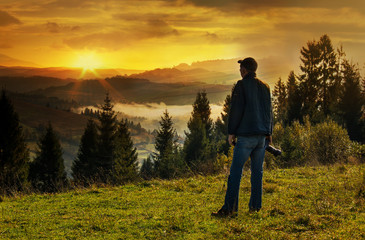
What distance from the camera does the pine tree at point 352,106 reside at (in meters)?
39.9

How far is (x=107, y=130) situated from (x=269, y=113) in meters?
64.4

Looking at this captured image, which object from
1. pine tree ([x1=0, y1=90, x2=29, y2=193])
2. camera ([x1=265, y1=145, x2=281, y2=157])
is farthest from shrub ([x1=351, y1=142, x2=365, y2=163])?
pine tree ([x1=0, y1=90, x2=29, y2=193])

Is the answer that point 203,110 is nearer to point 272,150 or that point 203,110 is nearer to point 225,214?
point 272,150

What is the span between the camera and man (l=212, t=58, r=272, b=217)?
629 cm

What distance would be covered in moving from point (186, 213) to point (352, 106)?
132ft

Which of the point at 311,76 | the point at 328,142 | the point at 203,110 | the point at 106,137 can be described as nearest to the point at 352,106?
the point at 311,76

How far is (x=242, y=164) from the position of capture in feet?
20.9

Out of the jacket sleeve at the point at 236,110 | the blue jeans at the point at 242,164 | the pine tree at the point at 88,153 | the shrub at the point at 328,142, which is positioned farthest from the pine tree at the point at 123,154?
the jacket sleeve at the point at 236,110

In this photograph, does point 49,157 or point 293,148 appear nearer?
point 293,148

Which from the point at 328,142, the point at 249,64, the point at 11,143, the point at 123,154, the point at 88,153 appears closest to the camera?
the point at 249,64

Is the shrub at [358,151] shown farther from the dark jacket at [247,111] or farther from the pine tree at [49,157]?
the pine tree at [49,157]

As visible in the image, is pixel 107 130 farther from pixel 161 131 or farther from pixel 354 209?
pixel 354 209

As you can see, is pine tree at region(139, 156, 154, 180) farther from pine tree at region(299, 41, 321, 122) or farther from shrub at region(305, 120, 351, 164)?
pine tree at region(299, 41, 321, 122)

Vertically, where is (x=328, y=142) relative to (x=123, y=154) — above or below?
above
